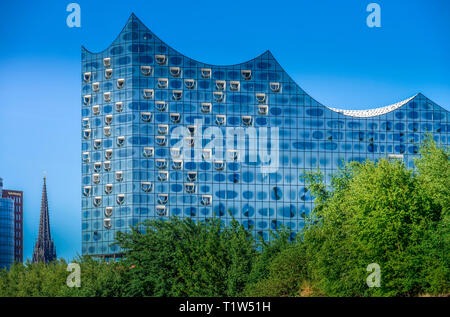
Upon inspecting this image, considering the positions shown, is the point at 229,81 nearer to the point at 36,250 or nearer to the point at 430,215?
the point at 36,250

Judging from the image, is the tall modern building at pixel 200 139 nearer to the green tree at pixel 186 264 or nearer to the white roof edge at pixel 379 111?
the white roof edge at pixel 379 111

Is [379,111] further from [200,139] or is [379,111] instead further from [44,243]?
[44,243]

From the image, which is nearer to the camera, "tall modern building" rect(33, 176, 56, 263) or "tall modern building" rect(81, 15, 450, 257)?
"tall modern building" rect(81, 15, 450, 257)

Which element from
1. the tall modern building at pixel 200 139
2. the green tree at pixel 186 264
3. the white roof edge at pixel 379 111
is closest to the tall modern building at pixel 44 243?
the tall modern building at pixel 200 139

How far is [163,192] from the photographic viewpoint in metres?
133

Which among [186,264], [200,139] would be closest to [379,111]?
[200,139]

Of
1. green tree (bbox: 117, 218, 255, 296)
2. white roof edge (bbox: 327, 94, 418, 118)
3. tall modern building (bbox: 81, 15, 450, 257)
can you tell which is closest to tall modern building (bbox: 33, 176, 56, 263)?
tall modern building (bbox: 81, 15, 450, 257)

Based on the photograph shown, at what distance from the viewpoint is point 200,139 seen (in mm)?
134625

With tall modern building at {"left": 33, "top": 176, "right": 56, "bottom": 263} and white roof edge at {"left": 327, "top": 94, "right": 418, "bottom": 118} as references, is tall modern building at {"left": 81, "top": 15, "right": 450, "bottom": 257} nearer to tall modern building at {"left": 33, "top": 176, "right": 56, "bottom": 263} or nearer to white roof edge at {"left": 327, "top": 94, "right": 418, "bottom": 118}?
white roof edge at {"left": 327, "top": 94, "right": 418, "bottom": 118}

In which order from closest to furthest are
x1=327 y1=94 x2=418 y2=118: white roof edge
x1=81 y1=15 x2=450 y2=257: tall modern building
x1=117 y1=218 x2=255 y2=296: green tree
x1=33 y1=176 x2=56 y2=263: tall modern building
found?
x1=117 y1=218 x2=255 y2=296: green tree → x1=81 y1=15 x2=450 y2=257: tall modern building → x1=327 y1=94 x2=418 y2=118: white roof edge → x1=33 y1=176 x2=56 y2=263: tall modern building

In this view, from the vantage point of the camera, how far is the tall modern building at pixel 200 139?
13375 centimetres

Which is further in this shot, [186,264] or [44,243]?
[44,243]

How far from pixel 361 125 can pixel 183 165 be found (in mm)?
36986

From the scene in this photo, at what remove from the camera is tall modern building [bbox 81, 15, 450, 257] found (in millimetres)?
133750
